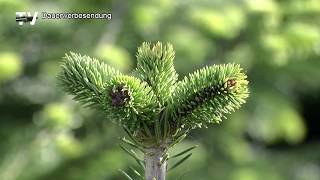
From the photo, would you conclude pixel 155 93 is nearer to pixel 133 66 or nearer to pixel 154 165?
pixel 154 165

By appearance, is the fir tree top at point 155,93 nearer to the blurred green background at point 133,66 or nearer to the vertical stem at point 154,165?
the vertical stem at point 154,165

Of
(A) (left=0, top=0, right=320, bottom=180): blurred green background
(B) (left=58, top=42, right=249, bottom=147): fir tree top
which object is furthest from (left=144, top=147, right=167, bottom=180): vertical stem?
(A) (left=0, top=0, right=320, bottom=180): blurred green background

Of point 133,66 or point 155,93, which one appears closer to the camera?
point 155,93

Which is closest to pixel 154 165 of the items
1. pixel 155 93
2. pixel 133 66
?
pixel 155 93

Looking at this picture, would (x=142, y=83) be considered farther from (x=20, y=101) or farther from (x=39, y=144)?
(x=20, y=101)

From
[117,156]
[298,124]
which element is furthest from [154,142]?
[298,124]

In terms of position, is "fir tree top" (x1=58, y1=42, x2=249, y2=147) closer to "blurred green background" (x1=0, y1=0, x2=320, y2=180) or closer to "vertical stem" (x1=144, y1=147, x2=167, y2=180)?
"vertical stem" (x1=144, y1=147, x2=167, y2=180)
